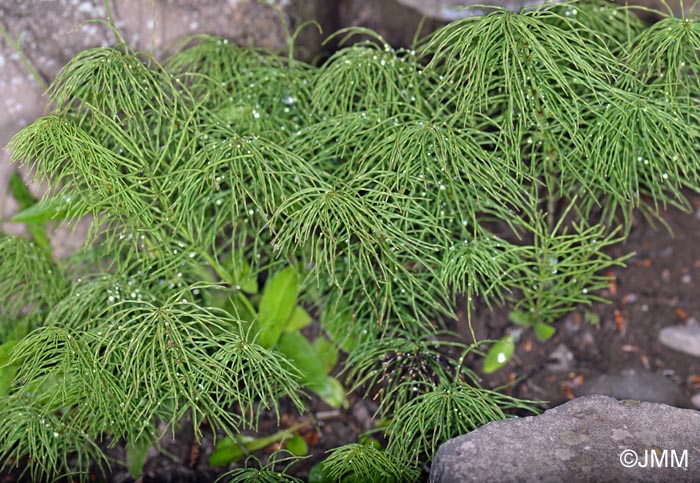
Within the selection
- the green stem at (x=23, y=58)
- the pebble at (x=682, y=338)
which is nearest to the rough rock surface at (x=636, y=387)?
the pebble at (x=682, y=338)

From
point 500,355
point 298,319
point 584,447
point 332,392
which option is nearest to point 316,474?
point 332,392

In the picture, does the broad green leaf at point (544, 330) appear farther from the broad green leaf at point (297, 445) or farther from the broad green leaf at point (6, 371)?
the broad green leaf at point (6, 371)

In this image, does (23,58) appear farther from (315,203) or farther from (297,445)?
(297,445)

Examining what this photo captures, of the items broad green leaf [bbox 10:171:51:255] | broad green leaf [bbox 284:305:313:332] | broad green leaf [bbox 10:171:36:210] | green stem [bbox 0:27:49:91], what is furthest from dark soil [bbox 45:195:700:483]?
green stem [bbox 0:27:49:91]

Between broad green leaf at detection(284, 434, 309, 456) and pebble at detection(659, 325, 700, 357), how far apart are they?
118 centimetres

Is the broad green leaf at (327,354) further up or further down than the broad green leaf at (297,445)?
further up

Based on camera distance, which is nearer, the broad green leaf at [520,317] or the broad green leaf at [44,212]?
the broad green leaf at [44,212]

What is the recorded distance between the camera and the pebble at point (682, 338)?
7.76ft

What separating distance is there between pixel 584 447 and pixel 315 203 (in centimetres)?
86

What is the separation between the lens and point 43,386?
83.2 inches

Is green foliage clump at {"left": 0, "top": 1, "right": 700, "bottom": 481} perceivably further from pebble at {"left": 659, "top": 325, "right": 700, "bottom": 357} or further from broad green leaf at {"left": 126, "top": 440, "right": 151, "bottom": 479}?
pebble at {"left": 659, "top": 325, "right": 700, "bottom": 357}

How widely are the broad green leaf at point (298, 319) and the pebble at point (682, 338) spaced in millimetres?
1134

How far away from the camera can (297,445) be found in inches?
88.5

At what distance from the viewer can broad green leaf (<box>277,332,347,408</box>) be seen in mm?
2260
